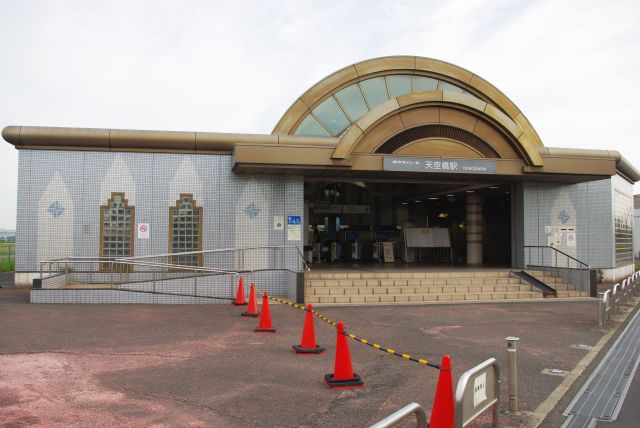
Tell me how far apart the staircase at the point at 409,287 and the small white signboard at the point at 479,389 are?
10644mm

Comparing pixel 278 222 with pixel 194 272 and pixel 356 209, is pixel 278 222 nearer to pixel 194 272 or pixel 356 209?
pixel 194 272

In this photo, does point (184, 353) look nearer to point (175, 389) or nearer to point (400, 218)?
point (175, 389)

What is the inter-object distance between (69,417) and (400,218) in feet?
89.1

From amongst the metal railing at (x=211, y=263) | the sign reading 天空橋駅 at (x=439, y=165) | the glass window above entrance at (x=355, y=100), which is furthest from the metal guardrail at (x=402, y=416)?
the glass window above entrance at (x=355, y=100)

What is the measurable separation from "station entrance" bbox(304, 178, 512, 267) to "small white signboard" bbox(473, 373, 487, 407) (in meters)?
20.5

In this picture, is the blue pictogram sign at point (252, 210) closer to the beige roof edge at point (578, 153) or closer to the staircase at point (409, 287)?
the staircase at point (409, 287)

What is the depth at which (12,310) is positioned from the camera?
13.2 meters

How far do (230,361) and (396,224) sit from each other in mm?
24026

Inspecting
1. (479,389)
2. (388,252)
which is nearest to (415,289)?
(388,252)

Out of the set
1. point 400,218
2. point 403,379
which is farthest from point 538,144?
point 403,379

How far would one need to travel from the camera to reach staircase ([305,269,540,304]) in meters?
16.0

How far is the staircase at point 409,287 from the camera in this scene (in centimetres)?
1596

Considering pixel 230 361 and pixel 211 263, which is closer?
pixel 230 361

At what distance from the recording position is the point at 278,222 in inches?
725
